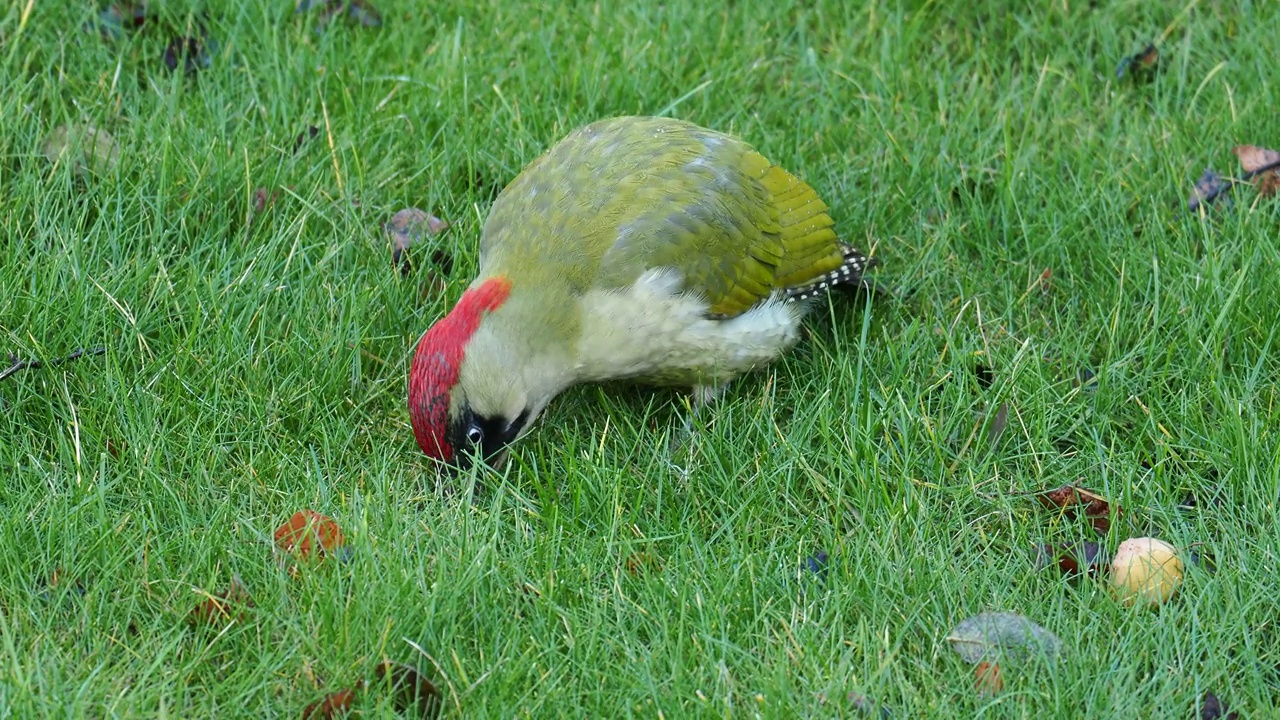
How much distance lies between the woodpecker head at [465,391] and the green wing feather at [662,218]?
0.82ft

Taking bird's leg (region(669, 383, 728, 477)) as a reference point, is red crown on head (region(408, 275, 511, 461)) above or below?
above

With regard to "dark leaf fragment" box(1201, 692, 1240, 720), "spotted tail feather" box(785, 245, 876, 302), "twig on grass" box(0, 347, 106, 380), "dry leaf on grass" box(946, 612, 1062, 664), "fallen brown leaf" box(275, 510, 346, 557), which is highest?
"spotted tail feather" box(785, 245, 876, 302)

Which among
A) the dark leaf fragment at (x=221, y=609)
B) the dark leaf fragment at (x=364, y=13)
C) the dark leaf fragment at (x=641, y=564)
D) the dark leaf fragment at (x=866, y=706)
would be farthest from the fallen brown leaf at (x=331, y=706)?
the dark leaf fragment at (x=364, y=13)

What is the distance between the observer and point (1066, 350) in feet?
13.1

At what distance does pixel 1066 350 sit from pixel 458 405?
168 cm

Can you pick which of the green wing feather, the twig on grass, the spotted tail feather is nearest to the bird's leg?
the green wing feather

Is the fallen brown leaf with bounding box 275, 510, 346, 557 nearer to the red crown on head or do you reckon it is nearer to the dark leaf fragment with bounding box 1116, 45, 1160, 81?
the red crown on head

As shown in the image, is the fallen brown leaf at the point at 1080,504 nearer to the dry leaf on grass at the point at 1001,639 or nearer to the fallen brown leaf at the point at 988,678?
the dry leaf on grass at the point at 1001,639

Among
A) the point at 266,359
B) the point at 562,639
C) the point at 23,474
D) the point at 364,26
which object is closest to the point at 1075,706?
the point at 562,639

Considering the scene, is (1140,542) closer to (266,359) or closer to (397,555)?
(397,555)

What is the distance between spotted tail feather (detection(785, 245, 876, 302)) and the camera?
162 inches

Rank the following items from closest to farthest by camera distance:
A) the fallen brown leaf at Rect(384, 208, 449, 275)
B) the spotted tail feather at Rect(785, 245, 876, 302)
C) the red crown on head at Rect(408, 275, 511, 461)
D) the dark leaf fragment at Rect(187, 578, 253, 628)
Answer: the dark leaf fragment at Rect(187, 578, 253, 628) → the red crown on head at Rect(408, 275, 511, 461) → the spotted tail feather at Rect(785, 245, 876, 302) → the fallen brown leaf at Rect(384, 208, 449, 275)

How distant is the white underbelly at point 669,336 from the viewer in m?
3.75

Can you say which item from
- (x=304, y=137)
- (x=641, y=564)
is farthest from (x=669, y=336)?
(x=304, y=137)
